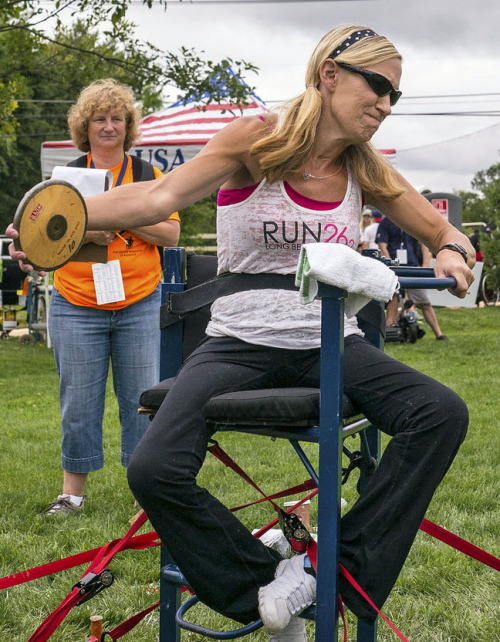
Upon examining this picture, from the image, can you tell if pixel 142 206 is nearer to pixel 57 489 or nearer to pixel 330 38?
pixel 330 38

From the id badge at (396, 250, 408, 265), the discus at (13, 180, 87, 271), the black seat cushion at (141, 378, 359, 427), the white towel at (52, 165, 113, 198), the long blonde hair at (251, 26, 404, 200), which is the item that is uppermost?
the long blonde hair at (251, 26, 404, 200)

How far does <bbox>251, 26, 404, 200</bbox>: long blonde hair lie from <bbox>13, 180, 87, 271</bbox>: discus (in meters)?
0.65

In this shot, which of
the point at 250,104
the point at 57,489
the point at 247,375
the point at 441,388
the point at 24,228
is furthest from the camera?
the point at 250,104

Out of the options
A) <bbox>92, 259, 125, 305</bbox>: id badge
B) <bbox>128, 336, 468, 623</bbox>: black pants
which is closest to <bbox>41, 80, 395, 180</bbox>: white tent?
<bbox>92, 259, 125, 305</bbox>: id badge

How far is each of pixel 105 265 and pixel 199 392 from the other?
176cm

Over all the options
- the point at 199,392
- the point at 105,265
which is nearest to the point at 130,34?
the point at 105,265

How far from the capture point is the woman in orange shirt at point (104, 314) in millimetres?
3842

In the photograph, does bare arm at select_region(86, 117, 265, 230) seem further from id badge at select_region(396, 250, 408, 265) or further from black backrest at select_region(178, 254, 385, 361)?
id badge at select_region(396, 250, 408, 265)

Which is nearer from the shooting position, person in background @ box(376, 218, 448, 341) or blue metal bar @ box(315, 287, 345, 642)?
blue metal bar @ box(315, 287, 345, 642)

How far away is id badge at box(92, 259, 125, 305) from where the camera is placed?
3783 millimetres

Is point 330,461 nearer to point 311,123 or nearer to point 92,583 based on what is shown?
point 92,583

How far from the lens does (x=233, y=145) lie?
2.42m

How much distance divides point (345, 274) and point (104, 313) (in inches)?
87.0

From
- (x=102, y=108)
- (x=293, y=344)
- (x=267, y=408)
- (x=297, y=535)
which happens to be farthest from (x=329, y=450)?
(x=102, y=108)
